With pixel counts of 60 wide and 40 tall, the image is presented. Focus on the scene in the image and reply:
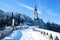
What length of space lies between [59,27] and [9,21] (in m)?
26.2

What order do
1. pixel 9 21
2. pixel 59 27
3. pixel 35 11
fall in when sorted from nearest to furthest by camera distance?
pixel 59 27
pixel 35 11
pixel 9 21

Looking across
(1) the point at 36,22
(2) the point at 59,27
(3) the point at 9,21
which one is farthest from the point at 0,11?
(2) the point at 59,27

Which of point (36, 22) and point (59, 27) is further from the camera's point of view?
point (36, 22)

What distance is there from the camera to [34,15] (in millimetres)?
45719

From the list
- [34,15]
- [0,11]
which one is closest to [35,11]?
[34,15]

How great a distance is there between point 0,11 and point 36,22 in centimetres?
3414

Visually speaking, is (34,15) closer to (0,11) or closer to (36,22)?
(36,22)

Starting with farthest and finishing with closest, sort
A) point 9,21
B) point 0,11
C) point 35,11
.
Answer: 1. point 0,11
2. point 9,21
3. point 35,11

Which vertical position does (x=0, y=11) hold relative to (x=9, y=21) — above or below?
above

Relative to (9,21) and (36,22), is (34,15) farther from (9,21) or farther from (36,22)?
(9,21)

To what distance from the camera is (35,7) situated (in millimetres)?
46094

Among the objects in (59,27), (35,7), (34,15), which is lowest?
(59,27)

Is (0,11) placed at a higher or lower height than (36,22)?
higher

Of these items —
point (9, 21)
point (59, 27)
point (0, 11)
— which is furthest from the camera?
point (0, 11)
